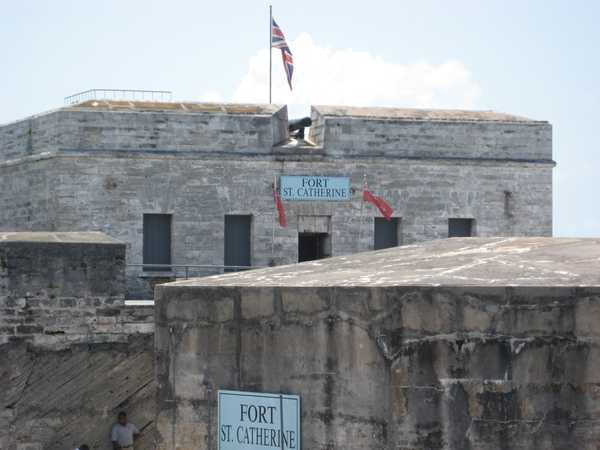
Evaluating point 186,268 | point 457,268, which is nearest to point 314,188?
point 186,268

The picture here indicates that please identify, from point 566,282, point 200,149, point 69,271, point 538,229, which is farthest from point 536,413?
point 538,229

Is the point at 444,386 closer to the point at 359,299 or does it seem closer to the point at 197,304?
the point at 359,299

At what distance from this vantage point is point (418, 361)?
5.11 metres

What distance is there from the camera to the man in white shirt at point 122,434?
1527 centimetres

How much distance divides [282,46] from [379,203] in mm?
4892

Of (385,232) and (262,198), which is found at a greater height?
(262,198)

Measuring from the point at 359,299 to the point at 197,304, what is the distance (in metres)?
0.95

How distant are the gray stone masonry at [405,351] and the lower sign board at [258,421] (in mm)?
51

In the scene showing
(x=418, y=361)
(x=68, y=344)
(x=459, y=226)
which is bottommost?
(x=68, y=344)

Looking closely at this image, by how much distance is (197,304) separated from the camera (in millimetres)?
5848

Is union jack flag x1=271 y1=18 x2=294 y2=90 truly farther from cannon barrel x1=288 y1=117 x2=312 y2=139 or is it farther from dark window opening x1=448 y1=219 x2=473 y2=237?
dark window opening x1=448 y1=219 x2=473 y2=237

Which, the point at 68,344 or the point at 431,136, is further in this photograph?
the point at 431,136

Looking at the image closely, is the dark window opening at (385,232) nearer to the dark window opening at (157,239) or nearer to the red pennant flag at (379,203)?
the red pennant flag at (379,203)

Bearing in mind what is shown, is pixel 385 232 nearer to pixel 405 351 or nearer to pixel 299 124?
pixel 299 124
